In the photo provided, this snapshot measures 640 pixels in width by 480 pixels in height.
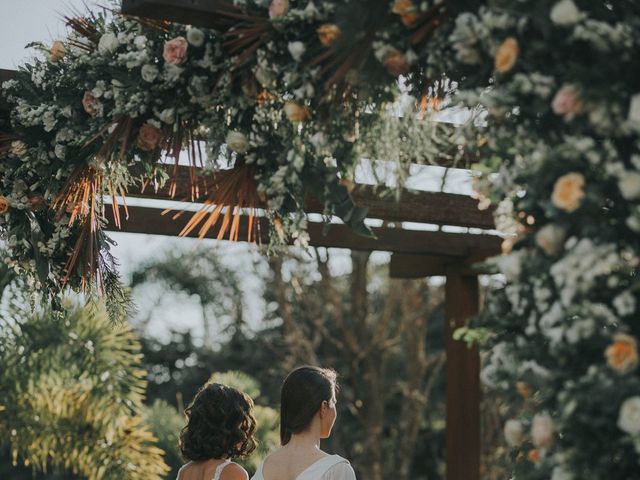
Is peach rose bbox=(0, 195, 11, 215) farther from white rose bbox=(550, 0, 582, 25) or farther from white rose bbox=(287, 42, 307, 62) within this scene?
white rose bbox=(550, 0, 582, 25)

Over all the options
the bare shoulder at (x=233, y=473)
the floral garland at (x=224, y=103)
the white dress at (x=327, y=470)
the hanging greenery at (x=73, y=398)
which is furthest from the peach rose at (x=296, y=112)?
the hanging greenery at (x=73, y=398)

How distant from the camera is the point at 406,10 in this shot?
2.20 metres

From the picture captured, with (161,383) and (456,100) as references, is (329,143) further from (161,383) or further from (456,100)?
(161,383)

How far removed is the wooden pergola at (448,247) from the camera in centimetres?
506

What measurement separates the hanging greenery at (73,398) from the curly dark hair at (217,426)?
250 centimetres

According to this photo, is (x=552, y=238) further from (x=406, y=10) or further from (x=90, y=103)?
(x=90, y=103)

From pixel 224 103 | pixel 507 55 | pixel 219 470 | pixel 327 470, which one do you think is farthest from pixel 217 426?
pixel 507 55

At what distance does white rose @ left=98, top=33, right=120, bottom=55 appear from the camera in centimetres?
291

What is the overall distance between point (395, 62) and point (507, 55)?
30 centimetres

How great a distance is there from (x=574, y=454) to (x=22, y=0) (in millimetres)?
2823

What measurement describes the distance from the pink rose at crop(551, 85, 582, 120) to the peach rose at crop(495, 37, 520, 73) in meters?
0.13

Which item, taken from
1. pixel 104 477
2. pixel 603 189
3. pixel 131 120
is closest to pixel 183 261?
pixel 104 477

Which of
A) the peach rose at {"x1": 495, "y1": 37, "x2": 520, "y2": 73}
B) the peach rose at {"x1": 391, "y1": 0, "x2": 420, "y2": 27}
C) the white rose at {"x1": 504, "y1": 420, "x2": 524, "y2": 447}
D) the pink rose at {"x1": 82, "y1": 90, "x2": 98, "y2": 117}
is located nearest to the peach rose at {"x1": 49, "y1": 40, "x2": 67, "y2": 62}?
the pink rose at {"x1": 82, "y1": 90, "x2": 98, "y2": 117}

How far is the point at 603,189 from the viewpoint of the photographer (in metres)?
2.03
